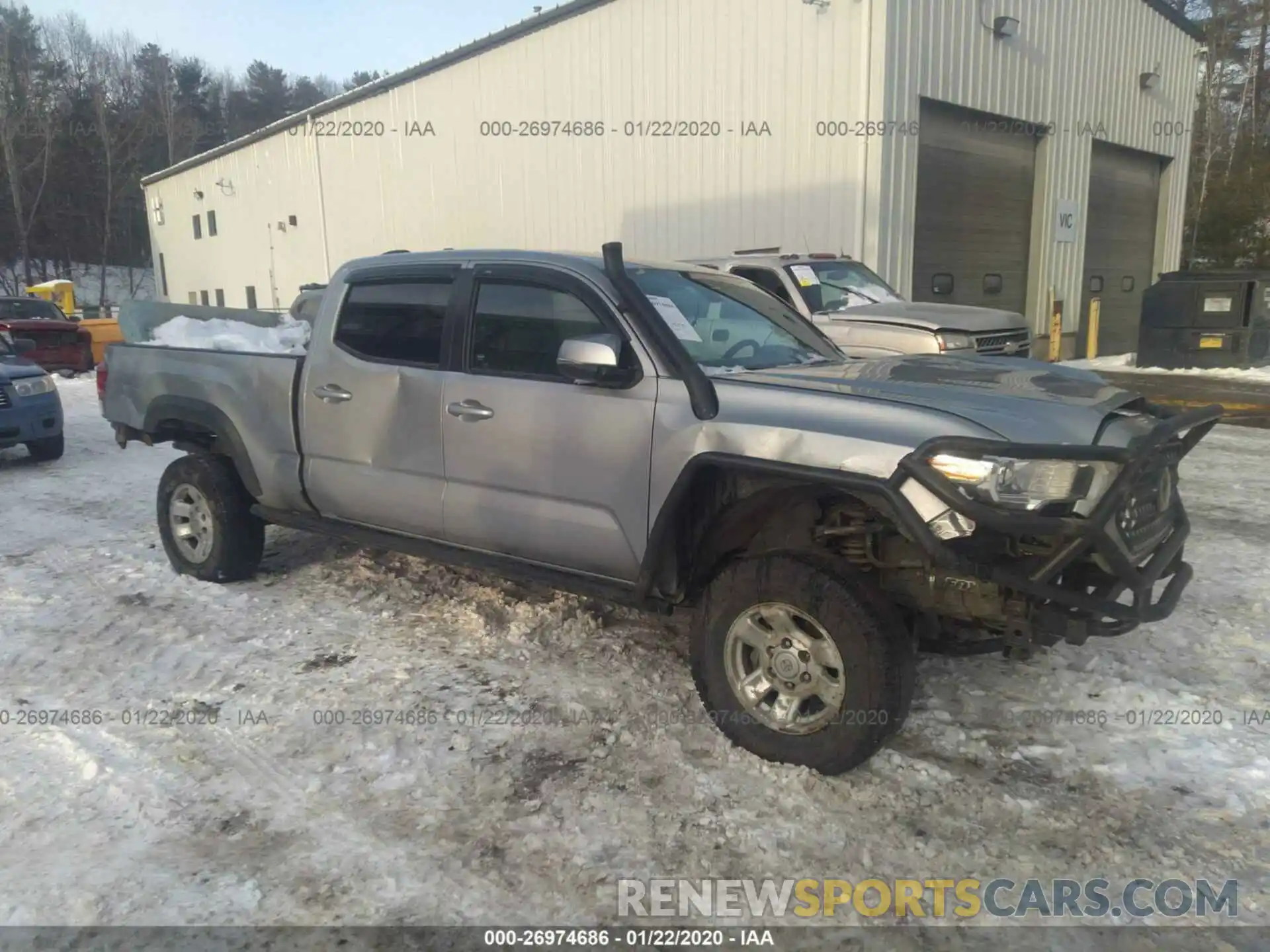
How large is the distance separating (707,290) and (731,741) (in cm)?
204

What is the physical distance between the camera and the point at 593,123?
16938 millimetres

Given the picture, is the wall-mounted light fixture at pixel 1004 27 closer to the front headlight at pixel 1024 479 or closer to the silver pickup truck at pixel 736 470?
the silver pickup truck at pixel 736 470

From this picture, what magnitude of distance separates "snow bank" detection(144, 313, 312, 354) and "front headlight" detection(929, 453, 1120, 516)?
3.95m

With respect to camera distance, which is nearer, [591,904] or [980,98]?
[591,904]

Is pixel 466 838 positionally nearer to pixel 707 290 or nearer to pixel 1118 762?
pixel 1118 762

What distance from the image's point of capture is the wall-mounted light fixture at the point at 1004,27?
572 inches

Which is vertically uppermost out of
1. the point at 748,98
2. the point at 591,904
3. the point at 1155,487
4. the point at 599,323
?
the point at 748,98

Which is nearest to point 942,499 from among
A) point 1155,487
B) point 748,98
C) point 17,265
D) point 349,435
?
point 1155,487

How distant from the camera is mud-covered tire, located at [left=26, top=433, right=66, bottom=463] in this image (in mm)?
8961

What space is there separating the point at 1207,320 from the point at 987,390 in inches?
542

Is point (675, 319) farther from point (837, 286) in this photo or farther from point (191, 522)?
point (837, 286)

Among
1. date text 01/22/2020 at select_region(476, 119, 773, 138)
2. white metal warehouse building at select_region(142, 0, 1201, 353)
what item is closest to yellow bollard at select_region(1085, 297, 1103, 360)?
white metal warehouse building at select_region(142, 0, 1201, 353)

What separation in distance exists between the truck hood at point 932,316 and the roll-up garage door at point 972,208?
5144mm

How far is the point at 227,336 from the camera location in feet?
19.2
